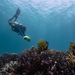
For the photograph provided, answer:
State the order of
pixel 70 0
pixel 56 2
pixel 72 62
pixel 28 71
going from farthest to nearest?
pixel 56 2 → pixel 70 0 → pixel 72 62 → pixel 28 71

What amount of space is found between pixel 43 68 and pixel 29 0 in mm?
29636

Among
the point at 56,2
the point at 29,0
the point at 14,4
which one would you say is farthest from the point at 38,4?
the point at 14,4

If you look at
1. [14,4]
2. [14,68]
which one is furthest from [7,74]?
[14,4]

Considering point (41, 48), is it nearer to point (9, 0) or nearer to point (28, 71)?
point (28, 71)

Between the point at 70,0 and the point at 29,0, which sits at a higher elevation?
the point at 29,0

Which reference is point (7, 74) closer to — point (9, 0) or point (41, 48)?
point (41, 48)

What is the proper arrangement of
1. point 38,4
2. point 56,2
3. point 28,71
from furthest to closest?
point 38,4 < point 56,2 < point 28,71

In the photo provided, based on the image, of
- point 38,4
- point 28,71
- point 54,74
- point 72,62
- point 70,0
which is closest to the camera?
point 54,74

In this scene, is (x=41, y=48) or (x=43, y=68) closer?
(x=43, y=68)

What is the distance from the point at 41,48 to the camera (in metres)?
5.71

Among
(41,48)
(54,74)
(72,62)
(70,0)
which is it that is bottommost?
(54,74)

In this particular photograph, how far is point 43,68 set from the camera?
99.1 inches

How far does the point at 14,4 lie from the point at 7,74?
110ft

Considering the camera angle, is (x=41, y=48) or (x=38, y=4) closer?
(x=41, y=48)
